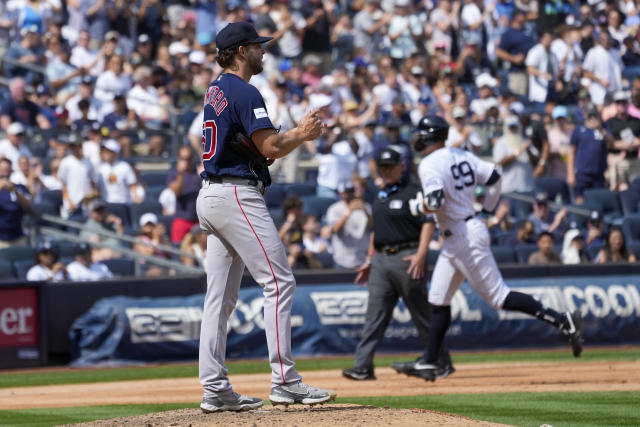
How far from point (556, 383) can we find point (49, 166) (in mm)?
8817

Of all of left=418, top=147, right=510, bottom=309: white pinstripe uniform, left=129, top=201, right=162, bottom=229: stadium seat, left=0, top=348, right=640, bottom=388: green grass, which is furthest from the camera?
left=129, top=201, right=162, bottom=229: stadium seat

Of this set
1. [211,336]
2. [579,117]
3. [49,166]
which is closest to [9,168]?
[49,166]

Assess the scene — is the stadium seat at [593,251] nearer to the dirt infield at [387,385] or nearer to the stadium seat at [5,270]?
the dirt infield at [387,385]

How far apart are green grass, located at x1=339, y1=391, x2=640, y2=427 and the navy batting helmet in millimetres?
2188

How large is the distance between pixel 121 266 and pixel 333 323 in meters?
2.85

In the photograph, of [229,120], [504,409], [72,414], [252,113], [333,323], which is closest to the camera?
[252,113]

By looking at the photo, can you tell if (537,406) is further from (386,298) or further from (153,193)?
(153,193)

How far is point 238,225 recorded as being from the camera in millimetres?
6277

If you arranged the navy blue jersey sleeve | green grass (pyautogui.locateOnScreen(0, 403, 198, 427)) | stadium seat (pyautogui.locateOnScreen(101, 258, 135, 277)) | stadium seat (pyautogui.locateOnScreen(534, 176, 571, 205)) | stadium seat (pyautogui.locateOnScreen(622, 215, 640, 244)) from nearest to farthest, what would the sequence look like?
the navy blue jersey sleeve
green grass (pyautogui.locateOnScreen(0, 403, 198, 427))
stadium seat (pyautogui.locateOnScreen(101, 258, 135, 277))
stadium seat (pyautogui.locateOnScreen(622, 215, 640, 244))
stadium seat (pyautogui.locateOnScreen(534, 176, 571, 205))

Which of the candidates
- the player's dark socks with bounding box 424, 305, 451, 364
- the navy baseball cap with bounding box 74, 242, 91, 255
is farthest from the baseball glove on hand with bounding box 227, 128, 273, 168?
the navy baseball cap with bounding box 74, 242, 91, 255

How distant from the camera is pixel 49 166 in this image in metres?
15.8

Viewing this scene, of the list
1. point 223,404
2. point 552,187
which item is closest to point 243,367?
point 223,404

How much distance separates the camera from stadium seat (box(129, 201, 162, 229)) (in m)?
15.0

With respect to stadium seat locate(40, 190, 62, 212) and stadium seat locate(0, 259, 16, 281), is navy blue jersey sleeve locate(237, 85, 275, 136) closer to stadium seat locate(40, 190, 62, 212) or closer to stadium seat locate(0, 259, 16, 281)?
stadium seat locate(0, 259, 16, 281)
